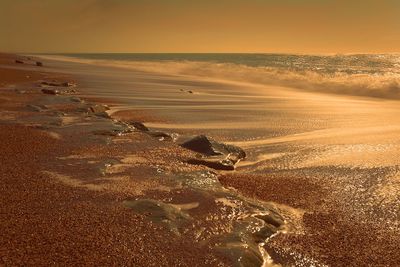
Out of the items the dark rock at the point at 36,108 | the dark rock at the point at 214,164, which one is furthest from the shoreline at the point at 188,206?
the dark rock at the point at 36,108

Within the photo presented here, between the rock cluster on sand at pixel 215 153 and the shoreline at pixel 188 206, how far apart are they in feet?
0.60

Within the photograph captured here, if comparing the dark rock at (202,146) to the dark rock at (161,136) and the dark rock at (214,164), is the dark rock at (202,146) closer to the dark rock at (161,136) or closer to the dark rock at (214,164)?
the dark rock at (214,164)

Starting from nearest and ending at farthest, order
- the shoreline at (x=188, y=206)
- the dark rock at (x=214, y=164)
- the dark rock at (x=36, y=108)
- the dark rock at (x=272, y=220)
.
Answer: the shoreline at (x=188, y=206) → the dark rock at (x=272, y=220) → the dark rock at (x=214, y=164) → the dark rock at (x=36, y=108)

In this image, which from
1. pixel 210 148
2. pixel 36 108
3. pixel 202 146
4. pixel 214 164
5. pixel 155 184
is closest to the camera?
pixel 155 184

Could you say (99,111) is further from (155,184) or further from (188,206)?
(188,206)

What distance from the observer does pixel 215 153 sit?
592 cm

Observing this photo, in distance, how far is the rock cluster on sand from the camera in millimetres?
5516

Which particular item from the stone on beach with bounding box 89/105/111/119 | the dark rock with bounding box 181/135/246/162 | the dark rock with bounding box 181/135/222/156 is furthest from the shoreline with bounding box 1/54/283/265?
the stone on beach with bounding box 89/105/111/119

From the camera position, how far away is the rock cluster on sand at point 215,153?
552cm

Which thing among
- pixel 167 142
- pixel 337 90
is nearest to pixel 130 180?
pixel 167 142

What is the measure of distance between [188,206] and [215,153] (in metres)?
2.17

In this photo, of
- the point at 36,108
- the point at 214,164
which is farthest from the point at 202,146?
the point at 36,108

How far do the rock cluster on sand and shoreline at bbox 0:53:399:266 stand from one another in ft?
0.60

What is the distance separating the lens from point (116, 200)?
12.6ft
